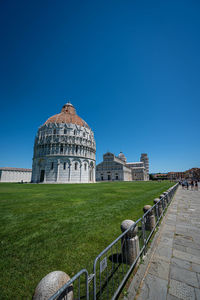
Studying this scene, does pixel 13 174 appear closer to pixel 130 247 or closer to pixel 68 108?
pixel 68 108

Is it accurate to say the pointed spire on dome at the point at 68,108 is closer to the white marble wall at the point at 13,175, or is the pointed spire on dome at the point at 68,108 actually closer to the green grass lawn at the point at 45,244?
the white marble wall at the point at 13,175

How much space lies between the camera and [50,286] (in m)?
1.56

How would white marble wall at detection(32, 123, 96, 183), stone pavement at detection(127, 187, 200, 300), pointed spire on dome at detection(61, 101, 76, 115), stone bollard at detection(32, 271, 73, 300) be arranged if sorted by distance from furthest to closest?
pointed spire on dome at detection(61, 101, 76, 115) < white marble wall at detection(32, 123, 96, 183) < stone pavement at detection(127, 187, 200, 300) < stone bollard at detection(32, 271, 73, 300)

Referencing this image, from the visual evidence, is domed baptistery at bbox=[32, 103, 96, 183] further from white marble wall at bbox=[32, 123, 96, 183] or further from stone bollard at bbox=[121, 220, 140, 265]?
stone bollard at bbox=[121, 220, 140, 265]

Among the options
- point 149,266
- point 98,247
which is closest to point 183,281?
point 149,266

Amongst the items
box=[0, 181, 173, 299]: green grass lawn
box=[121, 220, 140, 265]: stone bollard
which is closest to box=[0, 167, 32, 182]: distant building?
box=[0, 181, 173, 299]: green grass lawn

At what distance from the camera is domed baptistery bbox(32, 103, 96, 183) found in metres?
39.8

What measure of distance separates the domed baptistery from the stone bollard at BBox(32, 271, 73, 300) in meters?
39.4

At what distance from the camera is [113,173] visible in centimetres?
7838

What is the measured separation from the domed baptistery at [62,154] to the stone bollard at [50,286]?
129ft

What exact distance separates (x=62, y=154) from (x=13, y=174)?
3702cm

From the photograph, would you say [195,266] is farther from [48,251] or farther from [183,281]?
[48,251]

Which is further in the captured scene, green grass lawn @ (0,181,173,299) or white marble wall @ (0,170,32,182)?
white marble wall @ (0,170,32,182)

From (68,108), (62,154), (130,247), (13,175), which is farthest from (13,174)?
(130,247)
